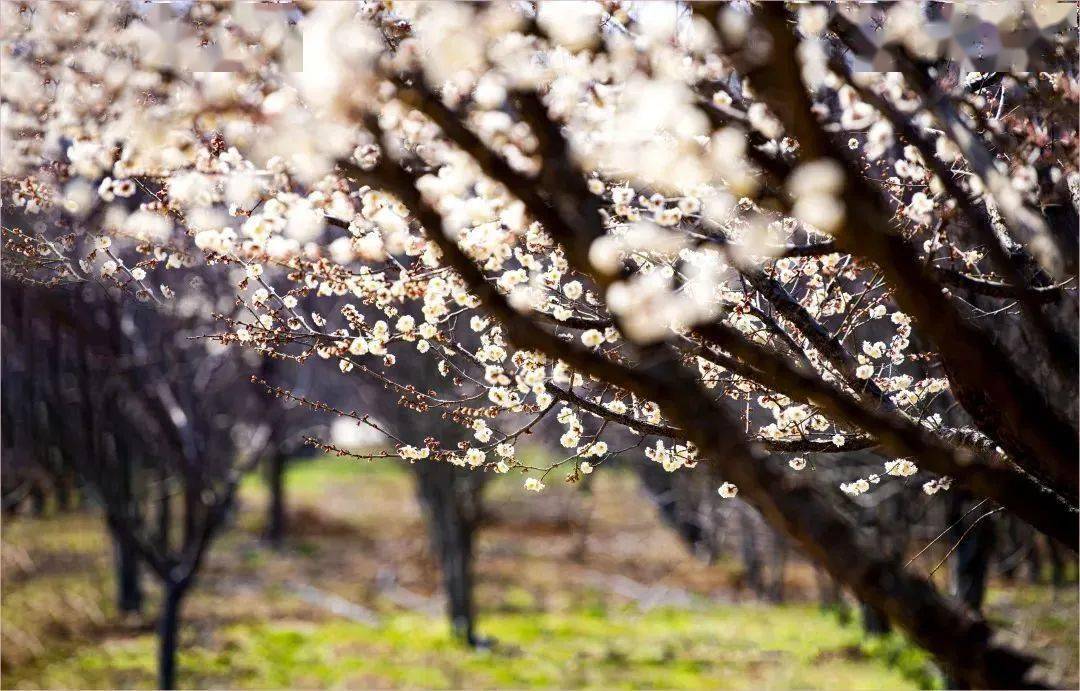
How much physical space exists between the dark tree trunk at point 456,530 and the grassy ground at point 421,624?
0.44m

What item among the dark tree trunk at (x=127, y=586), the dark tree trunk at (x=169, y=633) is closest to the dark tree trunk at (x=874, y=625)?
the dark tree trunk at (x=169, y=633)

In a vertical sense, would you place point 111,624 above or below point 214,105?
below

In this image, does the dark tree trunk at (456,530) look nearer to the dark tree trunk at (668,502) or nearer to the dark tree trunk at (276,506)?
the dark tree trunk at (668,502)

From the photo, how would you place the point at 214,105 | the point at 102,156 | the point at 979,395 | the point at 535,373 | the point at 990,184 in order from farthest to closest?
the point at 535,373 → the point at 102,156 → the point at 979,395 → the point at 990,184 → the point at 214,105

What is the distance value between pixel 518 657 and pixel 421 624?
9.50ft

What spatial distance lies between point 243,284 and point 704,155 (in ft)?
7.86

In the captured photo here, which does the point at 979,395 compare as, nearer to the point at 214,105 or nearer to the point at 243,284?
the point at 214,105

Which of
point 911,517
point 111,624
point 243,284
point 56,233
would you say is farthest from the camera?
point 111,624

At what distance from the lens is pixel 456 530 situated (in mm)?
13945

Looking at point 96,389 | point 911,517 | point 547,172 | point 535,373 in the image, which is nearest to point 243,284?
point 535,373

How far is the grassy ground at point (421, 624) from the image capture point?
11555 mm

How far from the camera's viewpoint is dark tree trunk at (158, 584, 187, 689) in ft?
33.0

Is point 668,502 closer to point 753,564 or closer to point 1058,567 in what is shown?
point 753,564

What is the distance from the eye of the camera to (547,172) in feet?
7.37
